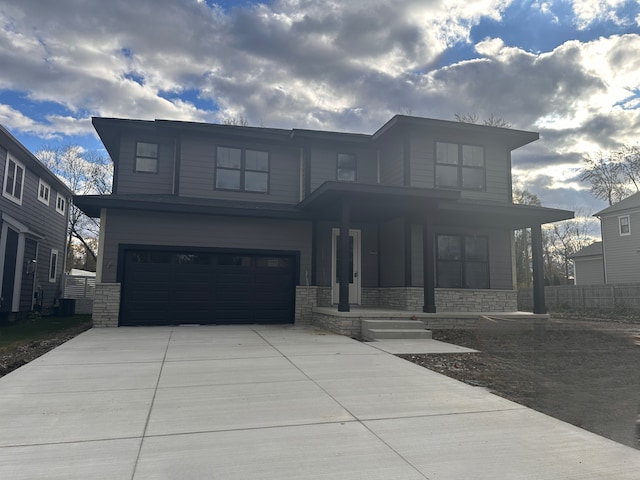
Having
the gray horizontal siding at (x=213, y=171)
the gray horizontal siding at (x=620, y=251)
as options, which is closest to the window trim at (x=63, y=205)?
the gray horizontal siding at (x=213, y=171)

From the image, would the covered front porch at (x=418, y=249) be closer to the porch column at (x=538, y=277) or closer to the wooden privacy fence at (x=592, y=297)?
the porch column at (x=538, y=277)

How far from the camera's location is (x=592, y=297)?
1925 cm

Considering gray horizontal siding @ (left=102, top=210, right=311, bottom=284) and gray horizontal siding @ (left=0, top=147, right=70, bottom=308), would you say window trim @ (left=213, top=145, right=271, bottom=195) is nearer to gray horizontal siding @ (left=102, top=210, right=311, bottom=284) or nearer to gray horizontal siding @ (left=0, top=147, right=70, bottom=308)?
gray horizontal siding @ (left=102, top=210, right=311, bottom=284)

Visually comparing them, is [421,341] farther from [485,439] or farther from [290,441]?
[290,441]

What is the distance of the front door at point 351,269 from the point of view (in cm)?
1279

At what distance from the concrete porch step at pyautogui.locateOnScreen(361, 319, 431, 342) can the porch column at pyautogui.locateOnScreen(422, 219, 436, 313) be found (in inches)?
38.8

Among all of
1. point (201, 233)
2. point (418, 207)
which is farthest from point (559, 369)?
point (201, 233)

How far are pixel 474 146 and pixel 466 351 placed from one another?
24.8 ft

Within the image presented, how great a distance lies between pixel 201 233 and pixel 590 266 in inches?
1026

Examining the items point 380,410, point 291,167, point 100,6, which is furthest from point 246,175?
point 380,410

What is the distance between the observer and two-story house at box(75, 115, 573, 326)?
449 inches

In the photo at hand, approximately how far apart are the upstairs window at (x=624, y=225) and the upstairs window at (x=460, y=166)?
578 inches

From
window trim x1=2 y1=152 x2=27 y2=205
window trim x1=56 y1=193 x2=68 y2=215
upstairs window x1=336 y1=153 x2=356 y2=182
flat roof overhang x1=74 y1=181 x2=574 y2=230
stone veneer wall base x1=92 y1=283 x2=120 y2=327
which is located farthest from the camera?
window trim x1=56 y1=193 x2=68 y2=215

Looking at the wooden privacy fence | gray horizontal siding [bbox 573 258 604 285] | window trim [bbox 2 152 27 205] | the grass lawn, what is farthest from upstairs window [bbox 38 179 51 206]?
gray horizontal siding [bbox 573 258 604 285]
